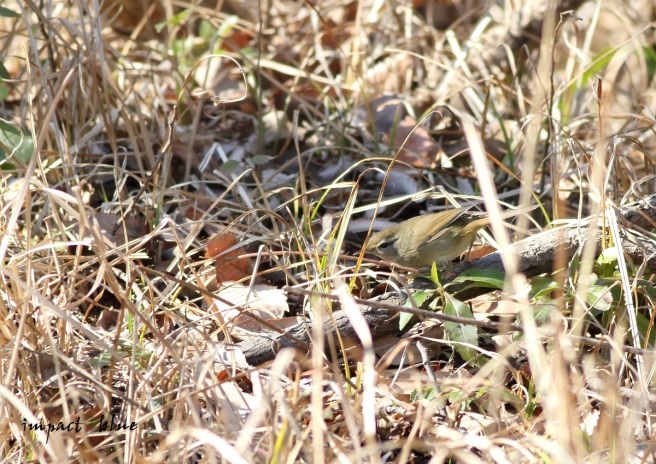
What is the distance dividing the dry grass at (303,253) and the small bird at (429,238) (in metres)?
0.18

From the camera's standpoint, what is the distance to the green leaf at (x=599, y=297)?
2.79 metres

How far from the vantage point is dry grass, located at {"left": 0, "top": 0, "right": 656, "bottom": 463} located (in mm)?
2326

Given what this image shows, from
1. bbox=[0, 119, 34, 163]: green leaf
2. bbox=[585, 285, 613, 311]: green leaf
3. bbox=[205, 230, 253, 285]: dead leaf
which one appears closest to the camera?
bbox=[585, 285, 613, 311]: green leaf

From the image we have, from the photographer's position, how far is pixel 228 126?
4.93 m

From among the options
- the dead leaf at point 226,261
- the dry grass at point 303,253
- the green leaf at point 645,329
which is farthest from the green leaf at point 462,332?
the dead leaf at point 226,261

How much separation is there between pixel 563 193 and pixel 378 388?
6.84 ft

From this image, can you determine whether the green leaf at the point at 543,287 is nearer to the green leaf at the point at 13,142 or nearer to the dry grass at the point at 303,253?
the dry grass at the point at 303,253

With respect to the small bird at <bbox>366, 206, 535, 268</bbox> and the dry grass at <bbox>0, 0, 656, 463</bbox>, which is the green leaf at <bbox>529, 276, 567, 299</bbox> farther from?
the small bird at <bbox>366, 206, 535, 268</bbox>

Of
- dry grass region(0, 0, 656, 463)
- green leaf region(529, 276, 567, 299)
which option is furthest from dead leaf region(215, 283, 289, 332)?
green leaf region(529, 276, 567, 299)

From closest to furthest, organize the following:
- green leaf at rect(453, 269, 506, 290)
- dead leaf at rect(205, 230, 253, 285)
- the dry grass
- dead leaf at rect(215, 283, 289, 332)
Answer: the dry grass → green leaf at rect(453, 269, 506, 290) → dead leaf at rect(215, 283, 289, 332) → dead leaf at rect(205, 230, 253, 285)

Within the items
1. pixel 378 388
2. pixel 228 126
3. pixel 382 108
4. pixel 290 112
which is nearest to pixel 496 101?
pixel 382 108

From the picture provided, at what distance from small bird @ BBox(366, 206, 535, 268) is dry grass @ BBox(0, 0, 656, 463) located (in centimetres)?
18

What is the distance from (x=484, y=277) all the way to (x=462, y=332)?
11.0 inches

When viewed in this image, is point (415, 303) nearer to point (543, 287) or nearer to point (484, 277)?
point (484, 277)
